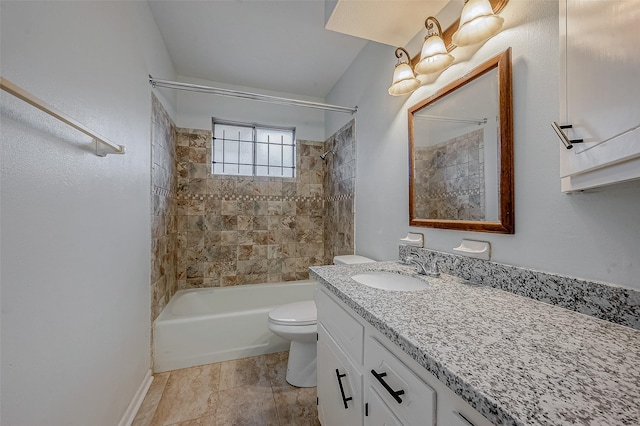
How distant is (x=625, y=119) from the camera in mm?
479

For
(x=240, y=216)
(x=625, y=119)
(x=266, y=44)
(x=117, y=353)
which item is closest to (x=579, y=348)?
(x=625, y=119)

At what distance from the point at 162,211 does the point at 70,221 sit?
1200 mm

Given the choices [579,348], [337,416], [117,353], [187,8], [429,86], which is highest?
[187,8]

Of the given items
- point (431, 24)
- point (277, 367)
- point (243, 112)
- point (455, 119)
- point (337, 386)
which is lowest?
point (277, 367)

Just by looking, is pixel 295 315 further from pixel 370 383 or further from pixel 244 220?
pixel 244 220

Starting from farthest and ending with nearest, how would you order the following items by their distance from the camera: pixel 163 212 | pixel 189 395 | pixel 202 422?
pixel 163 212 → pixel 189 395 → pixel 202 422

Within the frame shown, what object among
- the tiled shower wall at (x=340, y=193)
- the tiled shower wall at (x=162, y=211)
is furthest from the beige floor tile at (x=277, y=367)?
the tiled shower wall at (x=340, y=193)

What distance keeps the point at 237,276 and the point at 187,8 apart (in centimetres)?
237

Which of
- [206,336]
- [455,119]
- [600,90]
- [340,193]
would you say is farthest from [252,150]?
[600,90]

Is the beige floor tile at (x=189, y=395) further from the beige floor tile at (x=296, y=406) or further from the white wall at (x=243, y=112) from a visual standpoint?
the white wall at (x=243, y=112)

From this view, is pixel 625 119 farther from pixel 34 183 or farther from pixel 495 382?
pixel 34 183

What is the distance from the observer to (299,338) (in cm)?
165

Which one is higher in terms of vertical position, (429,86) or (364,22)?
(364,22)

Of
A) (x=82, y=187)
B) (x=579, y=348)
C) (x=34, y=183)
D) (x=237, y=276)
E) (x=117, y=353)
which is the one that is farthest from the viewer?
(x=237, y=276)
